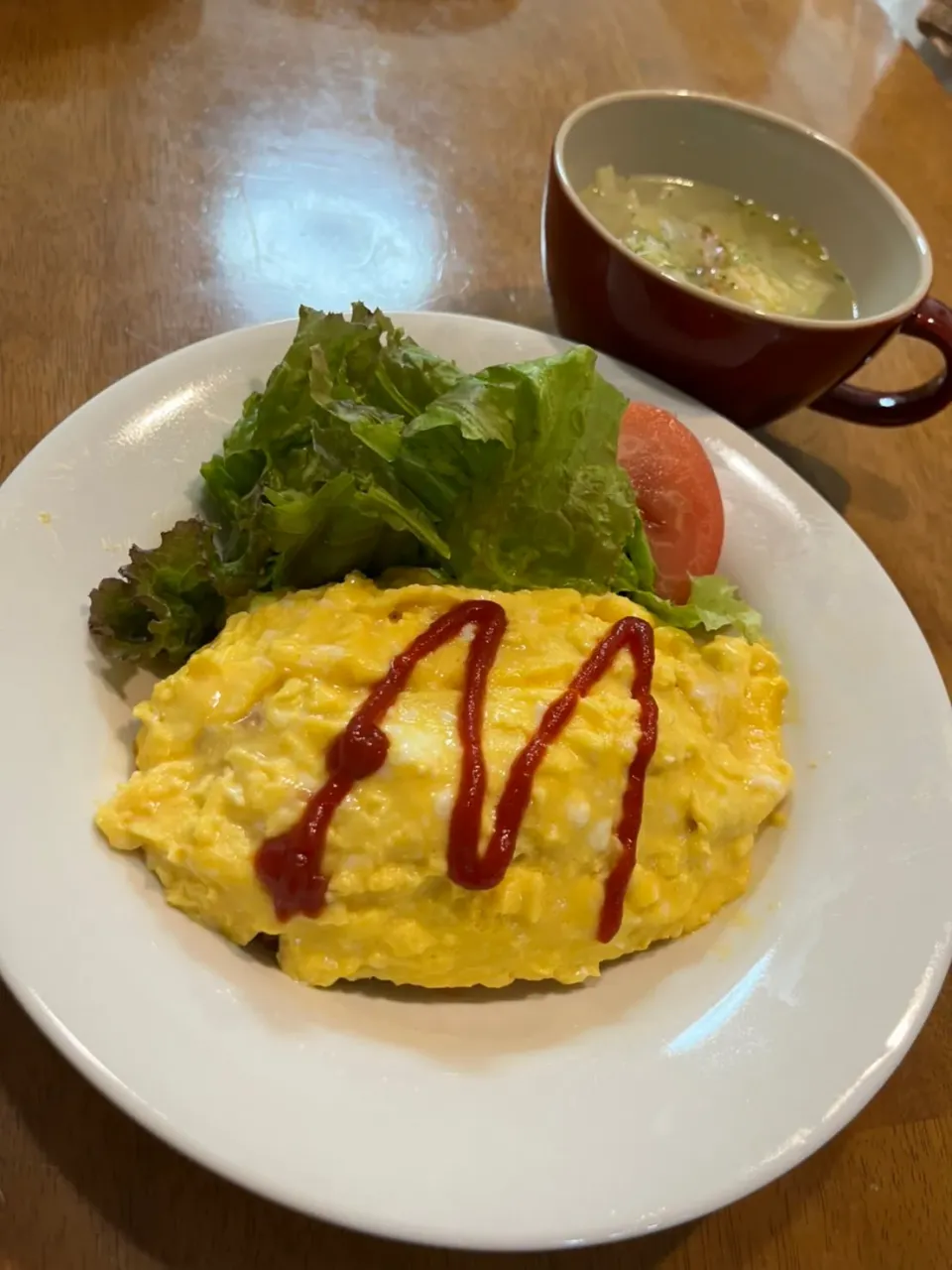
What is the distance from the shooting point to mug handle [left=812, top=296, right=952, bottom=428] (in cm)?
185

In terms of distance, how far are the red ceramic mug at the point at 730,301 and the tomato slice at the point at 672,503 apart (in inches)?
7.9

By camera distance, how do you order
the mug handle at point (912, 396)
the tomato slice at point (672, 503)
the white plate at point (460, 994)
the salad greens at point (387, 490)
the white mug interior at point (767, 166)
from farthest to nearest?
the white mug interior at point (767, 166), the mug handle at point (912, 396), the tomato slice at point (672, 503), the salad greens at point (387, 490), the white plate at point (460, 994)

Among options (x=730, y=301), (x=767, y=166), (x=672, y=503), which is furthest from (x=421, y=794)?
(x=767, y=166)

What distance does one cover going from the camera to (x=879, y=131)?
10.2 feet

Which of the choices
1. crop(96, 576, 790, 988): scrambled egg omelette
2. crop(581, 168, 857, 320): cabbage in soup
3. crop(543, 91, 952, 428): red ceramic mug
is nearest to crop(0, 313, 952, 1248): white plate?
crop(96, 576, 790, 988): scrambled egg omelette

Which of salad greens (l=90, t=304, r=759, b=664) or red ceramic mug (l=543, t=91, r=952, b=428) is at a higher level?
red ceramic mug (l=543, t=91, r=952, b=428)

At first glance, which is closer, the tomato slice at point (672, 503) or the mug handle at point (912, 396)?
the tomato slice at point (672, 503)

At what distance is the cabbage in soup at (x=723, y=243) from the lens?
2.02m

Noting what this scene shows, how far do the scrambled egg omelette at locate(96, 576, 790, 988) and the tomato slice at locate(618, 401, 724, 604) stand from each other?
0.24m

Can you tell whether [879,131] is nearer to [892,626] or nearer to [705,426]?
[705,426]

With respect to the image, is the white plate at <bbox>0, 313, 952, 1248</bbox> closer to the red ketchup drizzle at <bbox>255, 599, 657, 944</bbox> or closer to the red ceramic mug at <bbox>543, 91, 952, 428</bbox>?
the red ketchup drizzle at <bbox>255, 599, 657, 944</bbox>

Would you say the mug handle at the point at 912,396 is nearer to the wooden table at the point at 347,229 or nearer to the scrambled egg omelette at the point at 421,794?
the wooden table at the point at 347,229

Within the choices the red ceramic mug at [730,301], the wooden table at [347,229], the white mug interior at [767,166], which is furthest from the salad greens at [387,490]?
the white mug interior at [767,166]

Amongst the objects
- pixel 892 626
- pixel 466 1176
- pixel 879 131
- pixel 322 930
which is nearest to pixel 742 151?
pixel 892 626
